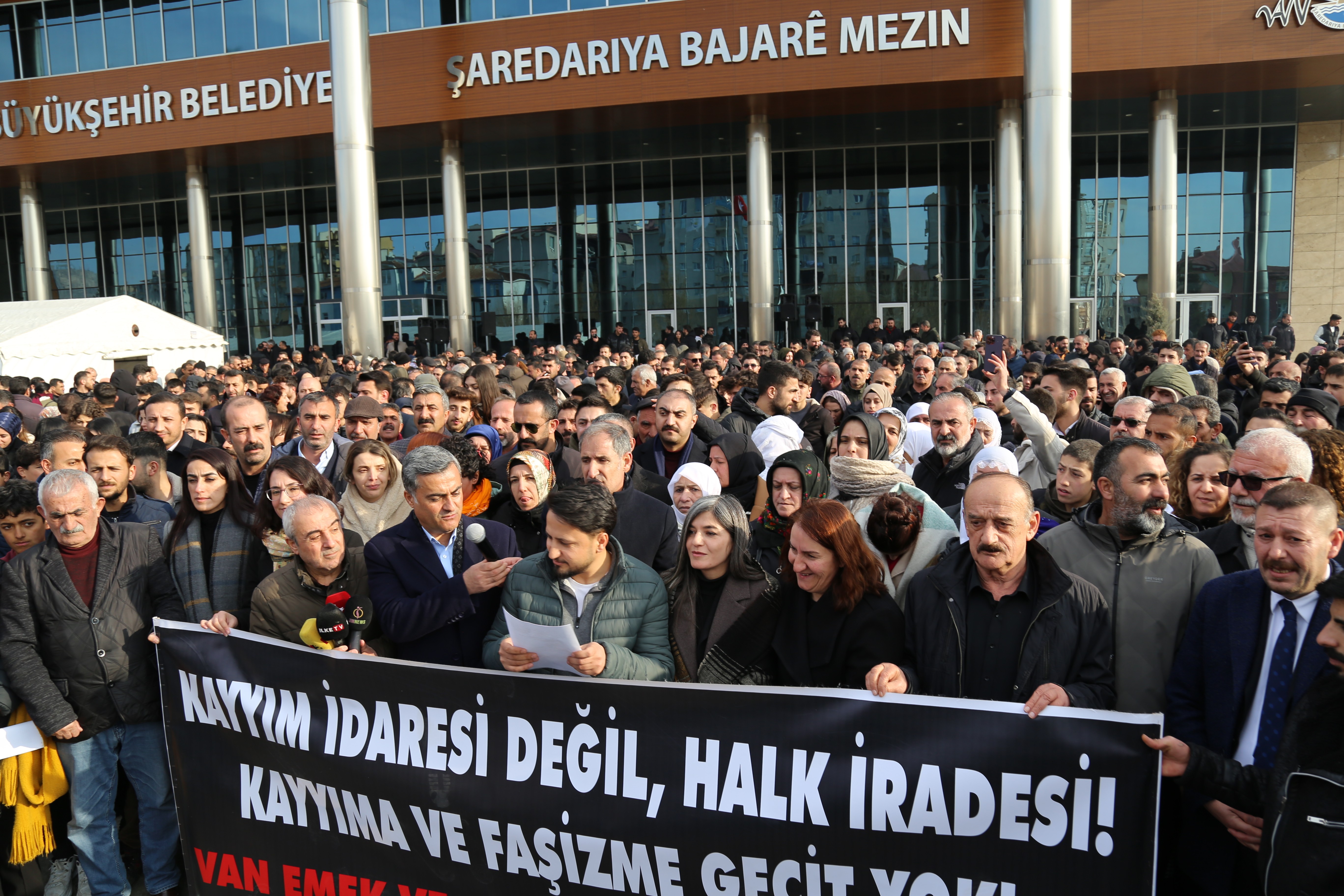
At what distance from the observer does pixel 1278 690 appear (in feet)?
10.6

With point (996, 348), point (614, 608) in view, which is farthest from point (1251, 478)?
point (996, 348)

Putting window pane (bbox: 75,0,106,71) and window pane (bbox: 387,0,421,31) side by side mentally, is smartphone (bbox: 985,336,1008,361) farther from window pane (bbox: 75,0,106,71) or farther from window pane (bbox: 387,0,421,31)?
window pane (bbox: 75,0,106,71)

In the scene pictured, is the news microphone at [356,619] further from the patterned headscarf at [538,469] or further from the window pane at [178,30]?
the window pane at [178,30]

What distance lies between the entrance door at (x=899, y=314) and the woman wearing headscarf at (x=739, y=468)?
24906 millimetres

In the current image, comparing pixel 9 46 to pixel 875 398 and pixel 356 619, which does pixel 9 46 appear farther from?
pixel 356 619

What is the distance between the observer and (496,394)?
9.03 metres

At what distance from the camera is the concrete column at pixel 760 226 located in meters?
26.7

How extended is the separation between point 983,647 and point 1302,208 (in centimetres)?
3159

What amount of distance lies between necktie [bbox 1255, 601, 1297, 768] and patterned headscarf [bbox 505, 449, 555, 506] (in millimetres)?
3447

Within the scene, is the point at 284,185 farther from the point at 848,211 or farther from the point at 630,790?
the point at 630,790

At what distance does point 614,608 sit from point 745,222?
28.6m

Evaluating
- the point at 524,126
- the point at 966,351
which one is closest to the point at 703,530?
the point at 966,351

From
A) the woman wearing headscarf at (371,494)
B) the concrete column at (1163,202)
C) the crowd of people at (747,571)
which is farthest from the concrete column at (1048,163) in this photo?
the woman wearing headscarf at (371,494)

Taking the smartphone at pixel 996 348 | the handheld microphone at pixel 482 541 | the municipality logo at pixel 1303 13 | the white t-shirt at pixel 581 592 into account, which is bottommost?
the white t-shirt at pixel 581 592
